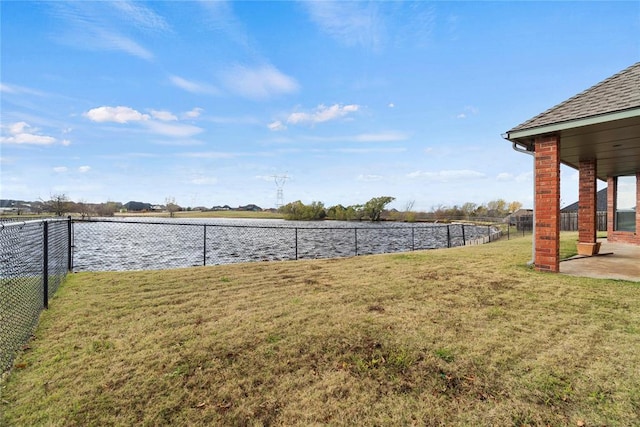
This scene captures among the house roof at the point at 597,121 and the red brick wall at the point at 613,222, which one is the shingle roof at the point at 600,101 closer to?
the house roof at the point at 597,121

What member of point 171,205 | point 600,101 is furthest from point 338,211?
point 600,101

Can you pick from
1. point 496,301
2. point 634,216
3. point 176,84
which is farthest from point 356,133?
point 496,301

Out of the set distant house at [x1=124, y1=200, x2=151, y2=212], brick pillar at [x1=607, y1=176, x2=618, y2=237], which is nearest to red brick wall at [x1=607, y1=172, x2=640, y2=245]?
brick pillar at [x1=607, y1=176, x2=618, y2=237]

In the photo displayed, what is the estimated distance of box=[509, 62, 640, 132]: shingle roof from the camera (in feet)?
15.9

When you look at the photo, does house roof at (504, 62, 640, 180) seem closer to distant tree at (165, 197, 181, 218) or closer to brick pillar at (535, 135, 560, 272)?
brick pillar at (535, 135, 560, 272)

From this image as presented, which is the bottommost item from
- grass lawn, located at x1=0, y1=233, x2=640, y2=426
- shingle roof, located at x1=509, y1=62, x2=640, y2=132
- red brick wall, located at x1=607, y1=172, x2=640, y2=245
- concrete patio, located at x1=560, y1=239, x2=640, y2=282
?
grass lawn, located at x1=0, y1=233, x2=640, y2=426

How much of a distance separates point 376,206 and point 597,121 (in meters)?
61.8

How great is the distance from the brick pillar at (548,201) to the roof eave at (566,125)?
0.26 metres

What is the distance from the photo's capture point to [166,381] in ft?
7.34

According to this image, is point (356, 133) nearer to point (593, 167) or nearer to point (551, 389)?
point (593, 167)

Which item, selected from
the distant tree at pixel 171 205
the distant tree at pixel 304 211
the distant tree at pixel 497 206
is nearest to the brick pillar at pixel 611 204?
the distant tree at pixel 497 206

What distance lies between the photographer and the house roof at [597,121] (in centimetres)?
481

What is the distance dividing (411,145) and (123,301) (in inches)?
966

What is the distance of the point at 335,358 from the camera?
8.47 feet
